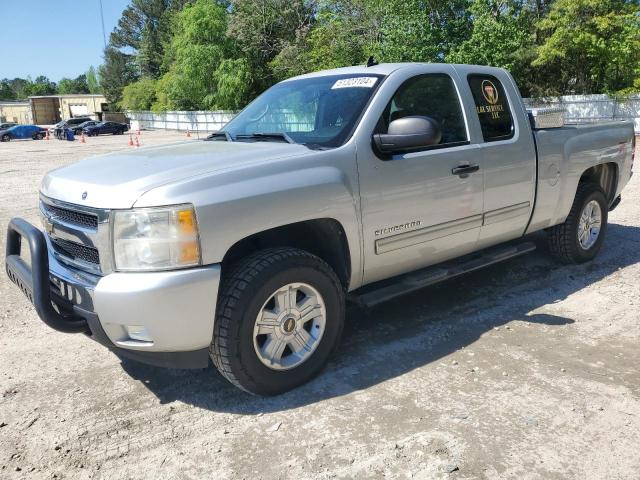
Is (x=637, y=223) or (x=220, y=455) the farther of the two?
(x=637, y=223)

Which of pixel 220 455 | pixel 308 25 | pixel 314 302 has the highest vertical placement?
pixel 308 25

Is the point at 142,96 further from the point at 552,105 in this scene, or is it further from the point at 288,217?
the point at 288,217

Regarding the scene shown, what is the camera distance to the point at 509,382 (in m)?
3.40

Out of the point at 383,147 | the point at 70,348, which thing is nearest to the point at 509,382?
the point at 383,147

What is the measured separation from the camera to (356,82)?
3953 mm

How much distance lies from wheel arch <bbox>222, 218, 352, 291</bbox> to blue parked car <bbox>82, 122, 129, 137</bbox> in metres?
47.8

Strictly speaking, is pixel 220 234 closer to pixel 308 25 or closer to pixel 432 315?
pixel 432 315

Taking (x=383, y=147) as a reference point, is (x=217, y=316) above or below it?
below

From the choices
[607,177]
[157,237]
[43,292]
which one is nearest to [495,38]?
[607,177]

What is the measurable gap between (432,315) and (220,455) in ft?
7.39

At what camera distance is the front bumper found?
2.77 meters

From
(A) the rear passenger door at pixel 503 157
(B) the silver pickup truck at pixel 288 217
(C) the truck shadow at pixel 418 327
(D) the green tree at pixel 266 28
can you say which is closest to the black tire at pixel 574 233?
(C) the truck shadow at pixel 418 327

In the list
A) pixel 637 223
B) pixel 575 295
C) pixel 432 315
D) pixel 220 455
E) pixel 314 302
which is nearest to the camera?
pixel 220 455

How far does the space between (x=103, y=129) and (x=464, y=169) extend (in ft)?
164
